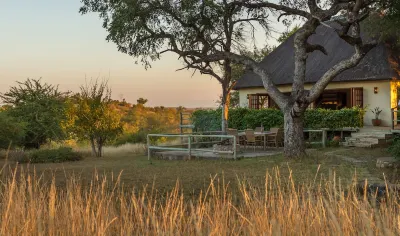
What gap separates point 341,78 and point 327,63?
4.73 ft

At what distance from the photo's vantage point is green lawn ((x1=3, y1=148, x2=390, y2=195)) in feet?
35.4

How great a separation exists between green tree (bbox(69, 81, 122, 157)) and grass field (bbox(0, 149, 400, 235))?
488cm

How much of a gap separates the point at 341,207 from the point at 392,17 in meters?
13.9

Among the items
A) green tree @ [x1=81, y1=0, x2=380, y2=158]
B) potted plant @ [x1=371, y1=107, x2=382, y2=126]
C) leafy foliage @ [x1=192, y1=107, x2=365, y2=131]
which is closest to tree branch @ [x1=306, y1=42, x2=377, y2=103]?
green tree @ [x1=81, y1=0, x2=380, y2=158]

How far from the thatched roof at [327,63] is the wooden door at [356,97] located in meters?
0.88

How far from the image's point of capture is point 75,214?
4.46 meters

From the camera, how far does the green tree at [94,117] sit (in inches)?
797

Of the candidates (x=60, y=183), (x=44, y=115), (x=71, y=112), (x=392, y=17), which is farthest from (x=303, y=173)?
(x=44, y=115)

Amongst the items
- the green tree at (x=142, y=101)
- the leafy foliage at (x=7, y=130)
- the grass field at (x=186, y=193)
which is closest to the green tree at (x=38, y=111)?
the leafy foliage at (x=7, y=130)

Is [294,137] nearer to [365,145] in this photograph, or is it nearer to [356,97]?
[365,145]

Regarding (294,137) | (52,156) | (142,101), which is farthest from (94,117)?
(142,101)

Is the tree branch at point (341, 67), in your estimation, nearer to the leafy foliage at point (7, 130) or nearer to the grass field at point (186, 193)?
the grass field at point (186, 193)

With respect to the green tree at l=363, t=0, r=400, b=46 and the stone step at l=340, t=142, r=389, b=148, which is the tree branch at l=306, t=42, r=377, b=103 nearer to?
the green tree at l=363, t=0, r=400, b=46

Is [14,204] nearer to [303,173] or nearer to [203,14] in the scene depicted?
[303,173]
